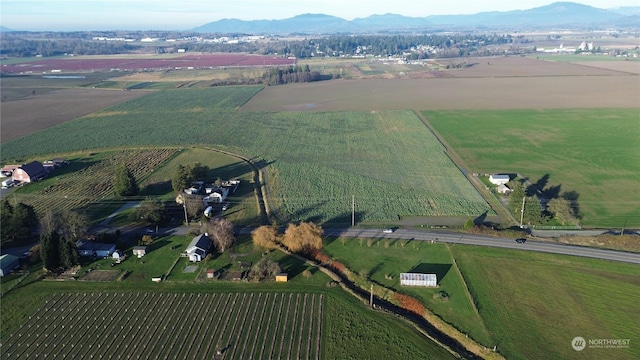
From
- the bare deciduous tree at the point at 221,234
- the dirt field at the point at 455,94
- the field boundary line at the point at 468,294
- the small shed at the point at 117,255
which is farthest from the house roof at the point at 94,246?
the dirt field at the point at 455,94

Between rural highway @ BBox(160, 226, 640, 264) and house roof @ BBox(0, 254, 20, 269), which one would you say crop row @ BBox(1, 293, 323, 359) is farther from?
rural highway @ BBox(160, 226, 640, 264)

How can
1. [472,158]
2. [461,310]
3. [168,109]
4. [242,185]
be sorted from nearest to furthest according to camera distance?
[461,310] → [242,185] → [472,158] → [168,109]

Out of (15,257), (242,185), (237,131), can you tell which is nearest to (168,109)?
(237,131)

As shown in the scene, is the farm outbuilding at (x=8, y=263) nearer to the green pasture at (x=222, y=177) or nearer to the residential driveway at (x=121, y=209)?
the residential driveway at (x=121, y=209)

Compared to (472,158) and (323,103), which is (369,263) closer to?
(472,158)

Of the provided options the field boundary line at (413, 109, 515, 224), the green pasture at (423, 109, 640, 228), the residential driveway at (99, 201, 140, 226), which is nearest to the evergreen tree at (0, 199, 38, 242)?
the residential driveway at (99, 201, 140, 226)
